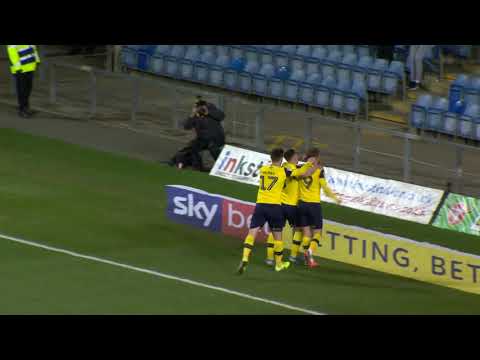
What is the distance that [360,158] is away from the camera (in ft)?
81.8

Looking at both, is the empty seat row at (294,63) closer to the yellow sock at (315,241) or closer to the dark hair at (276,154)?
the yellow sock at (315,241)

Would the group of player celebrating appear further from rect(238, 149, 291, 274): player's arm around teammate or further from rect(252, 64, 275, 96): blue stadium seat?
rect(252, 64, 275, 96): blue stadium seat

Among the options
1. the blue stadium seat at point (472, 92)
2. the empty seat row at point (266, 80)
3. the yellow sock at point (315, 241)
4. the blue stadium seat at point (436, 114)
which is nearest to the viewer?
the yellow sock at point (315, 241)

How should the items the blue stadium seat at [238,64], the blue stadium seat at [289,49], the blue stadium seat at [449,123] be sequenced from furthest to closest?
the blue stadium seat at [289,49], the blue stadium seat at [238,64], the blue stadium seat at [449,123]

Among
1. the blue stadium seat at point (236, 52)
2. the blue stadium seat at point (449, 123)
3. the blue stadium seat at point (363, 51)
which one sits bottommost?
the blue stadium seat at point (449, 123)

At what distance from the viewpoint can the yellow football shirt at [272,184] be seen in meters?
18.6

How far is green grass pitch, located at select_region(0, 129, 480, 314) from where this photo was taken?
1753 cm

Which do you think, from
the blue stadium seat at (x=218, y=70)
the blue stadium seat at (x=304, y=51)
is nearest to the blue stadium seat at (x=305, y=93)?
the blue stadium seat at (x=304, y=51)

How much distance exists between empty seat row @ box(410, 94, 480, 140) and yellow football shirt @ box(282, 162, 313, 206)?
8527mm

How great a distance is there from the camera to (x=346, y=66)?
29906mm

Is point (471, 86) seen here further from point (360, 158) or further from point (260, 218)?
point (260, 218)

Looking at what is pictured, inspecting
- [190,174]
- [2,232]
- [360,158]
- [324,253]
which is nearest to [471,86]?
[360,158]

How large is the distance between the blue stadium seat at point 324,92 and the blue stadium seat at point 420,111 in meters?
2.28

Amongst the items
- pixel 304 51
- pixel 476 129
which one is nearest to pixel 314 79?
pixel 304 51
